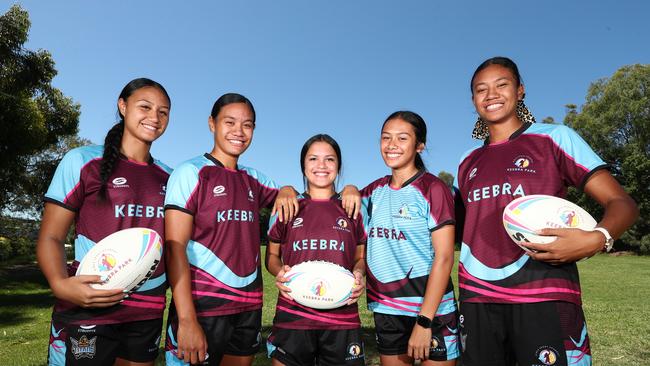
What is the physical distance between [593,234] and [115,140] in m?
3.30

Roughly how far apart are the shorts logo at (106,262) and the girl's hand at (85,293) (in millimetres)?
62

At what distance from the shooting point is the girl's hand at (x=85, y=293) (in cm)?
272

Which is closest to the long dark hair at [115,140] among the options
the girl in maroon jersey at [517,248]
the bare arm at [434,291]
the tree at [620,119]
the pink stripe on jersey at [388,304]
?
the pink stripe on jersey at [388,304]

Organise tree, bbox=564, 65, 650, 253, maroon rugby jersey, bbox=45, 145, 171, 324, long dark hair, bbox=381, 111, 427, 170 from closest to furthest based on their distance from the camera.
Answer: maroon rugby jersey, bbox=45, 145, 171, 324 → long dark hair, bbox=381, 111, 427, 170 → tree, bbox=564, 65, 650, 253

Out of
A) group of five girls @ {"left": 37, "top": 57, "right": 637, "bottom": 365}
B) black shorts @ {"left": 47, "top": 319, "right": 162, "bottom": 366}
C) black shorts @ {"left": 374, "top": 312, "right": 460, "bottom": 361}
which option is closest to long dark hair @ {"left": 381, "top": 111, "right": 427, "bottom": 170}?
group of five girls @ {"left": 37, "top": 57, "right": 637, "bottom": 365}

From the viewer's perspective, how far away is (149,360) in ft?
10.6

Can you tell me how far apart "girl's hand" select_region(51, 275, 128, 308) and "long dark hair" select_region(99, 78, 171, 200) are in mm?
625

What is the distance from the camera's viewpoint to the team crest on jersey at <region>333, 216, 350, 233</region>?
3.55 meters

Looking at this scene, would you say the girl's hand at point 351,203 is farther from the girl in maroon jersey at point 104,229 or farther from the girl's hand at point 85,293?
the girl's hand at point 85,293

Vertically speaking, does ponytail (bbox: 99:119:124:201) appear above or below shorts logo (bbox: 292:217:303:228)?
above

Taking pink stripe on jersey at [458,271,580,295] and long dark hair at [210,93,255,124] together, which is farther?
long dark hair at [210,93,255,124]

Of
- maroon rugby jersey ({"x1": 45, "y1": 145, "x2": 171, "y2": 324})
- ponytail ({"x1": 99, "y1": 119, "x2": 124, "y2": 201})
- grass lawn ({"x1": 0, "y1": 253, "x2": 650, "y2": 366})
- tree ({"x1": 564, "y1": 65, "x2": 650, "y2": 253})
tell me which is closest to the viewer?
maroon rugby jersey ({"x1": 45, "y1": 145, "x2": 171, "y2": 324})

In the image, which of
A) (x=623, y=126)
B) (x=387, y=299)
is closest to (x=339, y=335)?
(x=387, y=299)

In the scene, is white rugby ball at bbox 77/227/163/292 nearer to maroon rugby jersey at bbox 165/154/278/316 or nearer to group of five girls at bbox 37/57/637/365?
group of five girls at bbox 37/57/637/365
